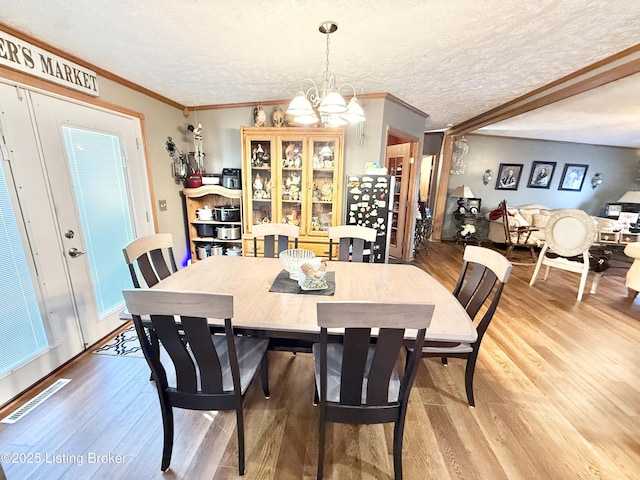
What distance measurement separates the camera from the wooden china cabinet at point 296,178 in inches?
123

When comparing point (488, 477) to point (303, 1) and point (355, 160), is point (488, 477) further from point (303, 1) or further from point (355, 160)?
point (355, 160)

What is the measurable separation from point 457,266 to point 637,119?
355 cm

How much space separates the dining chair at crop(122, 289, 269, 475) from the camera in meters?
1.00

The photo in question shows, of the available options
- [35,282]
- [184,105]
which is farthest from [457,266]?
[35,282]

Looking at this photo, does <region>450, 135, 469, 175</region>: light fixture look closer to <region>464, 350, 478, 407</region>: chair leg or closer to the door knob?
<region>464, 350, 478, 407</region>: chair leg

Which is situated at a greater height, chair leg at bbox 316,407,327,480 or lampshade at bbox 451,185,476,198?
lampshade at bbox 451,185,476,198

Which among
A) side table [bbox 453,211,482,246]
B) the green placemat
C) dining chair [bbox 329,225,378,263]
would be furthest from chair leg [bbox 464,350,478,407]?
side table [bbox 453,211,482,246]

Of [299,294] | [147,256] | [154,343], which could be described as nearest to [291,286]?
[299,294]

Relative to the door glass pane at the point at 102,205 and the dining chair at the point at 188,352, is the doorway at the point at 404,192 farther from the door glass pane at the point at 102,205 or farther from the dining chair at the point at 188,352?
the dining chair at the point at 188,352

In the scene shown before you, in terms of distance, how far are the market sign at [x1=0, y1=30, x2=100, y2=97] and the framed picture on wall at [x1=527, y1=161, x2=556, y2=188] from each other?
8141 mm

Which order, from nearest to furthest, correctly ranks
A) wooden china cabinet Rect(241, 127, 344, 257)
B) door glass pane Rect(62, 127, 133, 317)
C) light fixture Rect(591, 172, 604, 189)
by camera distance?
door glass pane Rect(62, 127, 133, 317) → wooden china cabinet Rect(241, 127, 344, 257) → light fixture Rect(591, 172, 604, 189)

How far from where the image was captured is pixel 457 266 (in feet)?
14.8

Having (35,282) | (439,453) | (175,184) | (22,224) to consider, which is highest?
(175,184)

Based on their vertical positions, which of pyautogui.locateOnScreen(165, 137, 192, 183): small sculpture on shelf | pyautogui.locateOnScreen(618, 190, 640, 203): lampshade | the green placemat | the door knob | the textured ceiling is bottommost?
the green placemat
